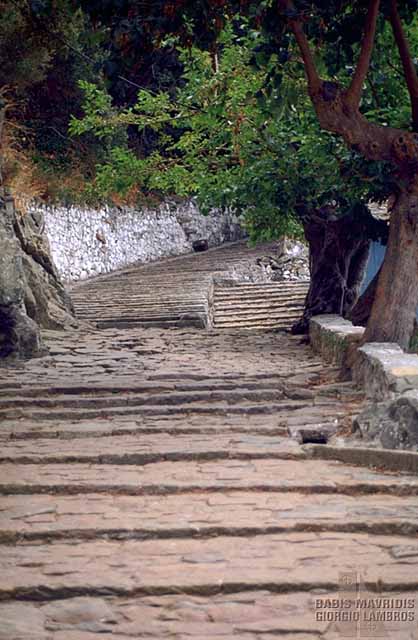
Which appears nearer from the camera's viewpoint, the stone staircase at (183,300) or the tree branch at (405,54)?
the tree branch at (405,54)

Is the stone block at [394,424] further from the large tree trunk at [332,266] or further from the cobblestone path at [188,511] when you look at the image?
the large tree trunk at [332,266]

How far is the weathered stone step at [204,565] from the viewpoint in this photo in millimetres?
3850

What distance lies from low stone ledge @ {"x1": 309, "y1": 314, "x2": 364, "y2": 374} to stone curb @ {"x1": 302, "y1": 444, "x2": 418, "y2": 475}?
2.38m

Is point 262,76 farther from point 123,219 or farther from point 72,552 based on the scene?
point 123,219

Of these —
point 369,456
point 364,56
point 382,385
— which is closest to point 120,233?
point 364,56

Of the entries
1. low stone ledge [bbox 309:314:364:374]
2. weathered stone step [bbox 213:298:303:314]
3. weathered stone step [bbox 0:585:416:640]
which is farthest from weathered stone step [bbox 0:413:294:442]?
weathered stone step [bbox 213:298:303:314]

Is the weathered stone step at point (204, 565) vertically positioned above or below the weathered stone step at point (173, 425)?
below

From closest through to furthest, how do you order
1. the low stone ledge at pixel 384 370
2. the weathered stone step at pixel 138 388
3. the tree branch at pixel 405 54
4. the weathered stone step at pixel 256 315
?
the low stone ledge at pixel 384 370, the weathered stone step at pixel 138 388, the tree branch at pixel 405 54, the weathered stone step at pixel 256 315

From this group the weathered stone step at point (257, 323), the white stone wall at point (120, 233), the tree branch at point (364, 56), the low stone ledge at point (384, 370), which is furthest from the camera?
the white stone wall at point (120, 233)

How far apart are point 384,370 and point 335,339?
8.02 ft

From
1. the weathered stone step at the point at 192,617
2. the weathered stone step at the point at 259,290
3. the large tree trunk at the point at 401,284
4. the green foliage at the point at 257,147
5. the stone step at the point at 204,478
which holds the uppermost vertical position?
the green foliage at the point at 257,147

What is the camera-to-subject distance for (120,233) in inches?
808

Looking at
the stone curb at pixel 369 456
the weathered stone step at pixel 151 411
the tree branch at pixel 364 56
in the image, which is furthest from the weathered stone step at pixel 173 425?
the tree branch at pixel 364 56

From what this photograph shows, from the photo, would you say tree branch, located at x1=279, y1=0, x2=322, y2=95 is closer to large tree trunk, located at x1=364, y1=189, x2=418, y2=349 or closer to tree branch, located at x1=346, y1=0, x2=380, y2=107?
tree branch, located at x1=346, y1=0, x2=380, y2=107
